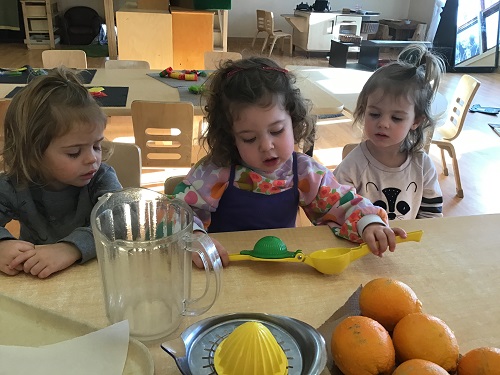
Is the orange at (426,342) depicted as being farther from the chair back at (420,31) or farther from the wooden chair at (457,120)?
the chair back at (420,31)

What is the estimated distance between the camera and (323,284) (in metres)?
0.77

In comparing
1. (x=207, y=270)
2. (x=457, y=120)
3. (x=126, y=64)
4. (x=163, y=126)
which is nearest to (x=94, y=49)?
(x=126, y=64)

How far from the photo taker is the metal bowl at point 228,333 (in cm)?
52

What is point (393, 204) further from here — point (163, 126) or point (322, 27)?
point (322, 27)

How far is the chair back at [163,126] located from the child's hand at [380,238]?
54.0 inches

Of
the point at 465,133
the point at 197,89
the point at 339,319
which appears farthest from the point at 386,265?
the point at 465,133

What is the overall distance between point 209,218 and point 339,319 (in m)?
0.55

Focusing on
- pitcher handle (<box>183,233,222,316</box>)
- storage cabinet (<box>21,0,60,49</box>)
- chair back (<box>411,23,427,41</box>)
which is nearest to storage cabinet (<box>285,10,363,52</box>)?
chair back (<box>411,23,427,41</box>)

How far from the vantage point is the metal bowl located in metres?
0.52

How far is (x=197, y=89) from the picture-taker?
238 centimetres

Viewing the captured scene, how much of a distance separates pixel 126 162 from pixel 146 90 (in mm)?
1165

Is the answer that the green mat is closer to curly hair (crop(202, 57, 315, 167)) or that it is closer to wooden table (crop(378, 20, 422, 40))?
wooden table (crop(378, 20, 422, 40))

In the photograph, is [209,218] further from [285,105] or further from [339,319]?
[339,319]

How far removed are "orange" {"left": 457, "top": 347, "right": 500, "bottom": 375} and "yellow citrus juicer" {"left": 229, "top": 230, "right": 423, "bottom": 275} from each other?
268 mm
